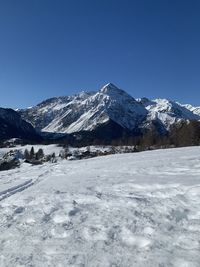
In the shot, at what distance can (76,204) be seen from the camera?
41.5 feet

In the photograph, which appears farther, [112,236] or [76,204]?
[76,204]

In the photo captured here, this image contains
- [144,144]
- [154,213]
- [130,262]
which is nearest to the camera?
[130,262]

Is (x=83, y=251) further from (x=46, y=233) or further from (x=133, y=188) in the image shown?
(x=133, y=188)

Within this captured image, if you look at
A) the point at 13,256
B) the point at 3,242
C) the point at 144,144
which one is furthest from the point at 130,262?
the point at 144,144

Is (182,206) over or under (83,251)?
over

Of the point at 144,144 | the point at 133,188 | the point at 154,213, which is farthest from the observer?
the point at 144,144

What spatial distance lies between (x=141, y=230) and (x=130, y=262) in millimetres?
1837

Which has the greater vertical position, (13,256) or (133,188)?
(133,188)

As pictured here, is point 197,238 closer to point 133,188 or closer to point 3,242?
point 3,242

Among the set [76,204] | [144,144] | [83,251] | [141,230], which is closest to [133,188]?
[76,204]

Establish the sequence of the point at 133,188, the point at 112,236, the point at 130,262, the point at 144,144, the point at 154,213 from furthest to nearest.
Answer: the point at 144,144
the point at 133,188
the point at 154,213
the point at 112,236
the point at 130,262

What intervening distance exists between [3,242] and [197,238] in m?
4.71

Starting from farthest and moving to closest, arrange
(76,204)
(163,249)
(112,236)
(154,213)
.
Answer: (76,204), (154,213), (112,236), (163,249)

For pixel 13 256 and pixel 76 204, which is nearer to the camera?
pixel 13 256
